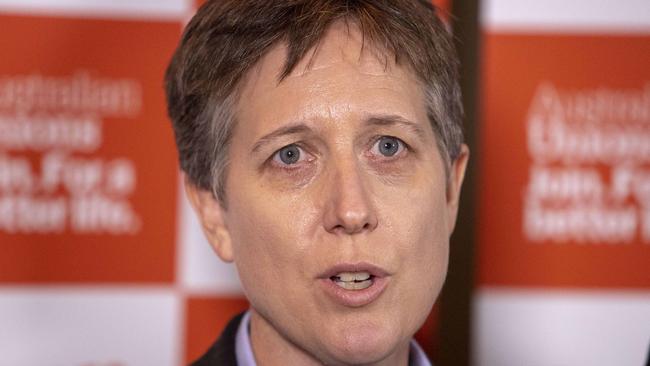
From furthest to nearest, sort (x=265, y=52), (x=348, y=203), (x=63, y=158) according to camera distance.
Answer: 1. (x=63, y=158)
2. (x=265, y=52)
3. (x=348, y=203)

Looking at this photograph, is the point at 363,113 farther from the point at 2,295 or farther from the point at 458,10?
the point at 2,295

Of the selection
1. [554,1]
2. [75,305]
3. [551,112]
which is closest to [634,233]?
[551,112]

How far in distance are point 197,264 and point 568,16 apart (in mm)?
949

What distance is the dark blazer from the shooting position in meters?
1.50

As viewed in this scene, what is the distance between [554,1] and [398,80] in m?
0.83

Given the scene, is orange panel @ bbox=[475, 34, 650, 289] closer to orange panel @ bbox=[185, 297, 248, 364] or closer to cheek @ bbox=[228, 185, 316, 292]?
orange panel @ bbox=[185, 297, 248, 364]

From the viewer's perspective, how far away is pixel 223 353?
1.52 m

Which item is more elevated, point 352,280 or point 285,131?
point 285,131

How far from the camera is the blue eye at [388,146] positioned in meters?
1.38

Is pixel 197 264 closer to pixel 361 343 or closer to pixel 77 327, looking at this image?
pixel 77 327

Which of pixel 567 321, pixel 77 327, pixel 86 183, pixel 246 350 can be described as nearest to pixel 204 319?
pixel 77 327

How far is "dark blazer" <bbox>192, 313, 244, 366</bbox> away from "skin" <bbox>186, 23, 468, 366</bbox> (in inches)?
4.7

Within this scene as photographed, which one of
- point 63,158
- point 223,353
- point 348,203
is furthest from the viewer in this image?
point 63,158

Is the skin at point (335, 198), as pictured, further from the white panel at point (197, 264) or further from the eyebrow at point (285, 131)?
the white panel at point (197, 264)
